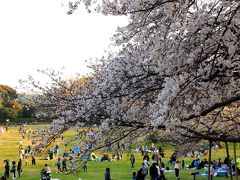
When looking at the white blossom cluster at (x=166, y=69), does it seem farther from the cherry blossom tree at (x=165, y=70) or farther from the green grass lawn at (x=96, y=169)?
the green grass lawn at (x=96, y=169)

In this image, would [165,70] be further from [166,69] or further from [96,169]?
[96,169]

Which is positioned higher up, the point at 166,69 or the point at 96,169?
the point at 166,69

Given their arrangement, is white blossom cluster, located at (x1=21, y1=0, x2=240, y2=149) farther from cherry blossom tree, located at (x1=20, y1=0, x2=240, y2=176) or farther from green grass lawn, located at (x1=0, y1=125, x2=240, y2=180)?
green grass lawn, located at (x1=0, y1=125, x2=240, y2=180)

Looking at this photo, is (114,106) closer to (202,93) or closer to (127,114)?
(127,114)

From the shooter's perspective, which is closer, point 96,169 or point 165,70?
point 165,70

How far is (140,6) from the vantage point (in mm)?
5047

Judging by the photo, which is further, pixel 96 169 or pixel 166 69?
pixel 96 169

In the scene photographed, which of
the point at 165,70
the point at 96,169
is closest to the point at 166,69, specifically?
the point at 165,70

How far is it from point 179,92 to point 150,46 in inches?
61.6

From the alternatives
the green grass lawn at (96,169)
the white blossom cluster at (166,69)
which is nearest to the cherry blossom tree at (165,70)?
the white blossom cluster at (166,69)

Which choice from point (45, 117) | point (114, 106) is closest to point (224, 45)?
point (114, 106)

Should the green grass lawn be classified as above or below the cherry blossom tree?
below

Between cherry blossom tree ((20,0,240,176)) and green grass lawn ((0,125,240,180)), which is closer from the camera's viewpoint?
cherry blossom tree ((20,0,240,176))

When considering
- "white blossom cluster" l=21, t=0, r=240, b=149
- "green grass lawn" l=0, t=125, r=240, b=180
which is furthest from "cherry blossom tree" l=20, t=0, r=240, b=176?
"green grass lawn" l=0, t=125, r=240, b=180
